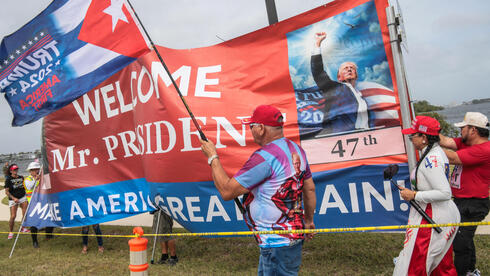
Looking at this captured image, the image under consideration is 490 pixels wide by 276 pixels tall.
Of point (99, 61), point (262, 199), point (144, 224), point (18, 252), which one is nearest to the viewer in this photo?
point (262, 199)

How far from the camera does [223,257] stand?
5.45m

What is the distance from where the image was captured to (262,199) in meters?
2.24

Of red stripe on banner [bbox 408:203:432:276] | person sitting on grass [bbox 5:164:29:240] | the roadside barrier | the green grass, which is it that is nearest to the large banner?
the green grass

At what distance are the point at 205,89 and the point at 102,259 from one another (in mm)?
3456

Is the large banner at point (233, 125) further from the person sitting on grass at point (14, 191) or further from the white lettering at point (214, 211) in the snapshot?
the person sitting on grass at point (14, 191)

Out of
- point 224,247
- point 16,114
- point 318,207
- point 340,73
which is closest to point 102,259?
point 224,247

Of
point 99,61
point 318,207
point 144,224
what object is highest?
point 99,61

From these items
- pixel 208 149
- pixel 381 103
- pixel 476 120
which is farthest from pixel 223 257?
pixel 476 120

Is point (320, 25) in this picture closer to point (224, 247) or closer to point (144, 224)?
point (224, 247)

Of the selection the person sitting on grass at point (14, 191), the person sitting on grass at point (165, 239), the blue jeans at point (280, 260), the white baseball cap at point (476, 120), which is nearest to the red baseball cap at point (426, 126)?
the white baseball cap at point (476, 120)

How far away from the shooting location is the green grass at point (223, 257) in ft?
15.3

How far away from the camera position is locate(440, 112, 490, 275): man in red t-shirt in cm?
323

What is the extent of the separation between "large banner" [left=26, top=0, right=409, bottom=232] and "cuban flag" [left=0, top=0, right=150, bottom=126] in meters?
0.58

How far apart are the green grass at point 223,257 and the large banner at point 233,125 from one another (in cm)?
75
